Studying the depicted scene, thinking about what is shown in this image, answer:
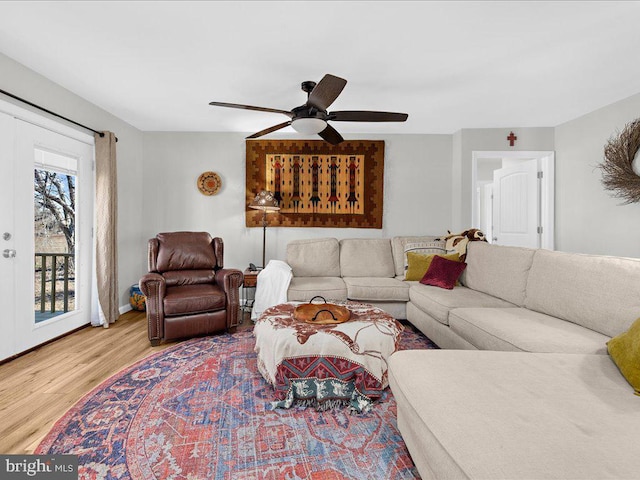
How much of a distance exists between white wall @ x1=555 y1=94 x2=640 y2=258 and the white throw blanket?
11.4ft

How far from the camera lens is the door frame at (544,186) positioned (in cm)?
414

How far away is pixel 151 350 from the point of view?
2.79 m

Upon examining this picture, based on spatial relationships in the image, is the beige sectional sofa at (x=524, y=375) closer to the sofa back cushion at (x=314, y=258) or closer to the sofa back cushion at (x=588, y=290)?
the sofa back cushion at (x=588, y=290)

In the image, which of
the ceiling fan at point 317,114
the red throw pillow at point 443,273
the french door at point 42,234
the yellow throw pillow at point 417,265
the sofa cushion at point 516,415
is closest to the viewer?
the sofa cushion at point 516,415

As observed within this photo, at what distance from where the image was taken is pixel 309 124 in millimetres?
2648

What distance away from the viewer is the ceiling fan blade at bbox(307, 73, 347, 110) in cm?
210

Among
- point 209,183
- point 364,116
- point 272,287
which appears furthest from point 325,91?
point 209,183

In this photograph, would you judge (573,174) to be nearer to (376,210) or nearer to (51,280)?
(376,210)

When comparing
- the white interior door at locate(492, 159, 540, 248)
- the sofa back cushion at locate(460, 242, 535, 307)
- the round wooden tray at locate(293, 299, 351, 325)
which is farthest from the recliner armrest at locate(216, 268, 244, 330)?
the white interior door at locate(492, 159, 540, 248)

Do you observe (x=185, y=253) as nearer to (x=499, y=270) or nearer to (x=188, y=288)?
(x=188, y=288)

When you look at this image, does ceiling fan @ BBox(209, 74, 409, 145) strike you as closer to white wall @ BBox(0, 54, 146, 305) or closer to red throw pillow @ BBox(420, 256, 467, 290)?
red throw pillow @ BBox(420, 256, 467, 290)

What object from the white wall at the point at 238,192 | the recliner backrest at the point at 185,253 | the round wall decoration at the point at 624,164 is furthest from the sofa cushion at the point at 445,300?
the recliner backrest at the point at 185,253

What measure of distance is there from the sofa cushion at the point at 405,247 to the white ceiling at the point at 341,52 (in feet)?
4.97

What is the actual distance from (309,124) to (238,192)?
208 centimetres
